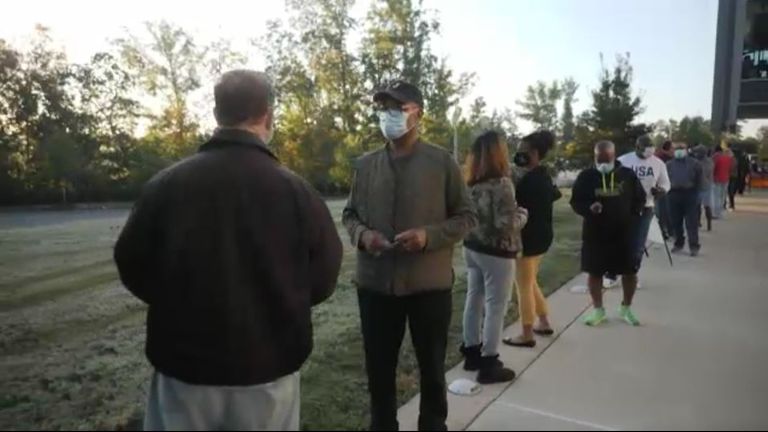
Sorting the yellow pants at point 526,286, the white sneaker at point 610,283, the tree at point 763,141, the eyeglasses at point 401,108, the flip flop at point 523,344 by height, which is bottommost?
the tree at point 763,141

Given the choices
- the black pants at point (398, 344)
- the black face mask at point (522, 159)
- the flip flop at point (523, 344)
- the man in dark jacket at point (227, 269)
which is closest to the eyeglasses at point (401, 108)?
the black pants at point (398, 344)

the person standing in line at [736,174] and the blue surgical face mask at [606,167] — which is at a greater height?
the blue surgical face mask at [606,167]

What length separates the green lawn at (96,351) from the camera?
3615 millimetres

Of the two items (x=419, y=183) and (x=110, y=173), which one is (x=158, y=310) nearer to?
(x=419, y=183)

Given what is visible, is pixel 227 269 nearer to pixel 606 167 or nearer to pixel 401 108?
pixel 401 108

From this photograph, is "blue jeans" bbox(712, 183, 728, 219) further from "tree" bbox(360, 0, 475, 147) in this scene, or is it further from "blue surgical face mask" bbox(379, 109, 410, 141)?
"blue surgical face mask" bbox(379, 109, 410, 141)

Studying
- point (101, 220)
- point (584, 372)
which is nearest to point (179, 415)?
point (584, 372)

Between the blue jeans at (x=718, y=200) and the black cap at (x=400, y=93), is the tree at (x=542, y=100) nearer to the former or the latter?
the blue jeans at (x=718, y=200)

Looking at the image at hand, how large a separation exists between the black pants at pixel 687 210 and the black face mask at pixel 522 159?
5647mm

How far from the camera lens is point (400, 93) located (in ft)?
9.96

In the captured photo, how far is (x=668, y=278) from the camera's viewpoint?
7668mm

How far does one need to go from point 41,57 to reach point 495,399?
1554 centimetres

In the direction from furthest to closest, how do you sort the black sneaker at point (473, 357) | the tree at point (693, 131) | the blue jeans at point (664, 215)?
1. the tree at point (693, 131)
2. the blue jeans at point (664, 215)
3. the black sneaker at point (473, 357)

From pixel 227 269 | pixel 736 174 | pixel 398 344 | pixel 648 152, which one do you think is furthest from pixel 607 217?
pixel 736 174
